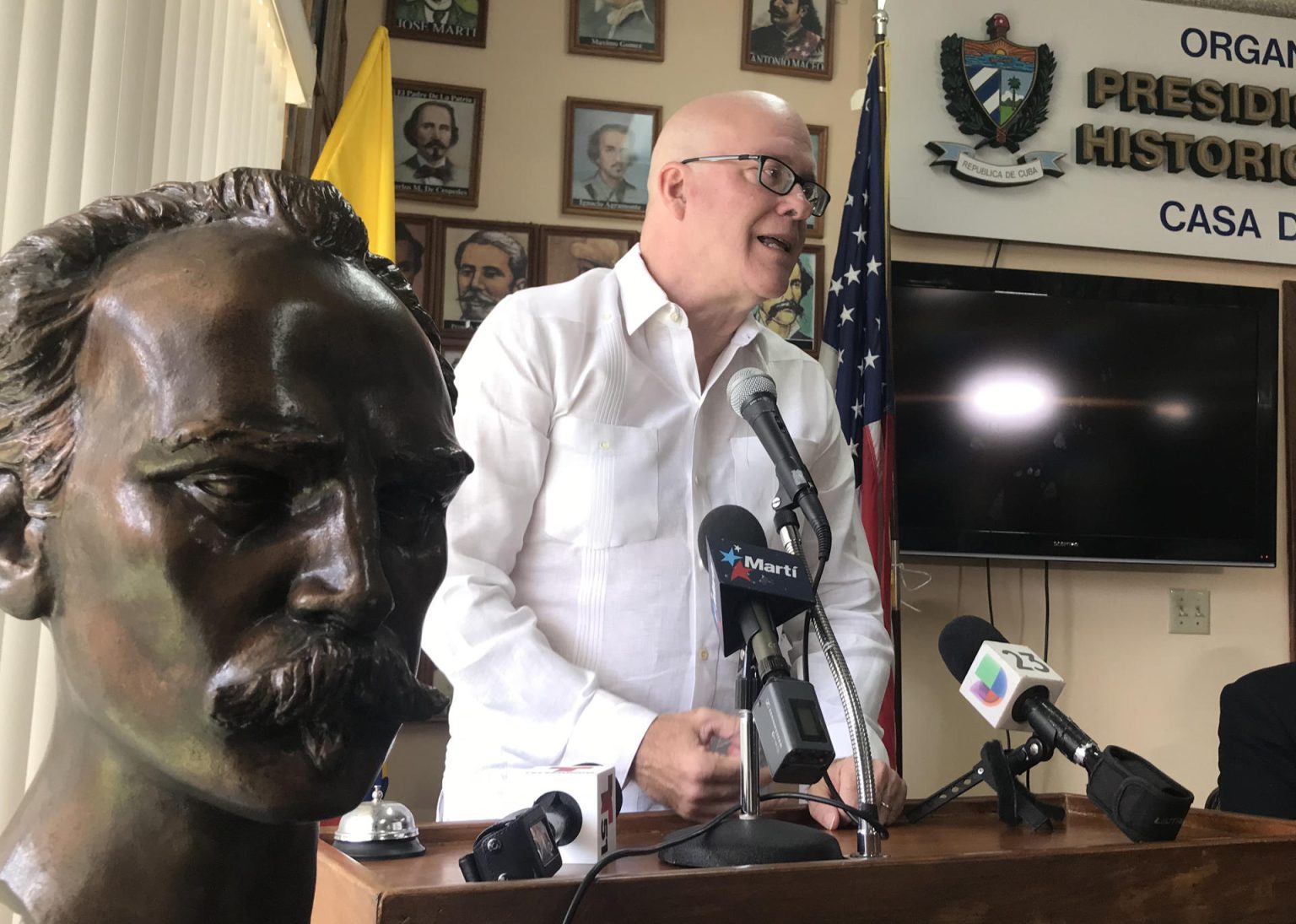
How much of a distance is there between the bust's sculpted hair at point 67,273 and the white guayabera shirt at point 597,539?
3.42 ft

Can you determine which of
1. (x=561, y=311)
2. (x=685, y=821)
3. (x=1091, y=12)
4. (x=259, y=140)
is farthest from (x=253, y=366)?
(x=1091, y=12)

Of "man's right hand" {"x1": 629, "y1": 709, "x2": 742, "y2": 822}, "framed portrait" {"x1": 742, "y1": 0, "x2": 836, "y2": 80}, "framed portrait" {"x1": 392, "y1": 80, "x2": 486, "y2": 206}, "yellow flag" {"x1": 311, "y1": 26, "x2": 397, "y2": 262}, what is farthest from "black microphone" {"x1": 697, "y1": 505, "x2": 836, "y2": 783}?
"framed portrait" {"x1": 742, "y1": 0, "x2": 836, "y2": 80}

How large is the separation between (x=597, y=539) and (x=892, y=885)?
829mm

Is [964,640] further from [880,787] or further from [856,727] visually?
[856,727]

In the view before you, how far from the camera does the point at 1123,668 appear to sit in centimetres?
373

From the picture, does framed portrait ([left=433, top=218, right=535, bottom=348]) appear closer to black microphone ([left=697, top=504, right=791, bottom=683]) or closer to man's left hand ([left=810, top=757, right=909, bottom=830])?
man's left hand ([left=810, top=757, right=909, bottom=830])

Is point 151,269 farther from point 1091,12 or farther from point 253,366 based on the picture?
point 1091,12

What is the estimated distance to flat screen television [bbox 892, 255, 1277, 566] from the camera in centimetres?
355

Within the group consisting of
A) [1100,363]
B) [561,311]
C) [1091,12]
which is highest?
[1091,12]

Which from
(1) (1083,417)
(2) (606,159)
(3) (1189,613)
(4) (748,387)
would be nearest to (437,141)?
(2) (606,159)

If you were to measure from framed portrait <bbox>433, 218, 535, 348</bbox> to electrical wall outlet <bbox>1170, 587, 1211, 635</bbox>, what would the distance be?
2.29 meters

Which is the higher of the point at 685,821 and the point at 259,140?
the point at 259,140

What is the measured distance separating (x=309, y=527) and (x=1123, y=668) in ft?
12.2

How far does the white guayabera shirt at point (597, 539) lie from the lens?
156 cm
